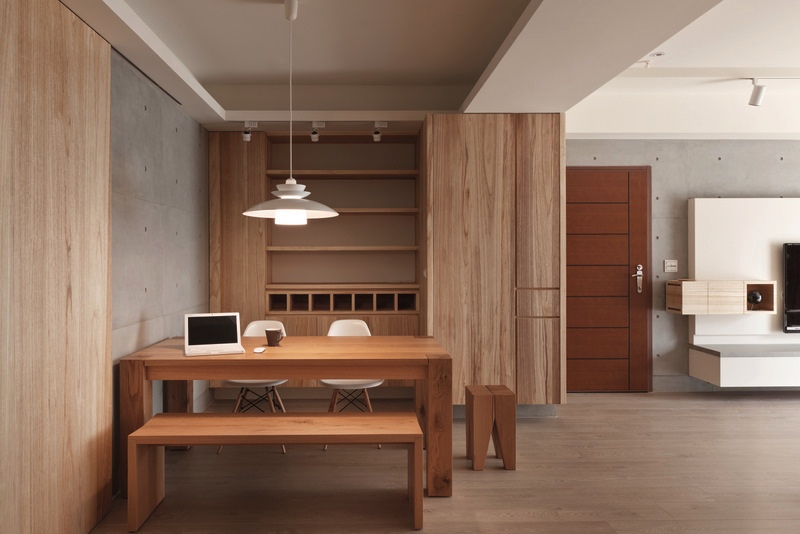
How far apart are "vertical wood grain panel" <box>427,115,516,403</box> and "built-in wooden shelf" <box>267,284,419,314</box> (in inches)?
26.7

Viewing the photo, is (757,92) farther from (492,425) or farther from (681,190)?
(492,425)

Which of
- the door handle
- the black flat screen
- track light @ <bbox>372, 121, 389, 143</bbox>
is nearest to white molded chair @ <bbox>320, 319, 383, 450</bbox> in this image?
track light @ <bbox>372, 121, 389, 143</bbox>

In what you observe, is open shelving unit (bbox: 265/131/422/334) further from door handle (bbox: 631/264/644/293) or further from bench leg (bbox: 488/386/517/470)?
door handle (bbox: 631/264/644/293)

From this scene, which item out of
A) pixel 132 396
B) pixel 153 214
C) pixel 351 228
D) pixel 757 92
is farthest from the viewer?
pixel 351 228

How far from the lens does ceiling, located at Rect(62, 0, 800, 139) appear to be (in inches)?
118

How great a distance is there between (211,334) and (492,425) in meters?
1.84

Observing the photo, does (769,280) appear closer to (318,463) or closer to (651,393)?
(651,393)

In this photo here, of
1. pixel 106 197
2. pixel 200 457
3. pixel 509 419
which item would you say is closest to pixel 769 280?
pixel 509 419

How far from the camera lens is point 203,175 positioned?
5000 mm

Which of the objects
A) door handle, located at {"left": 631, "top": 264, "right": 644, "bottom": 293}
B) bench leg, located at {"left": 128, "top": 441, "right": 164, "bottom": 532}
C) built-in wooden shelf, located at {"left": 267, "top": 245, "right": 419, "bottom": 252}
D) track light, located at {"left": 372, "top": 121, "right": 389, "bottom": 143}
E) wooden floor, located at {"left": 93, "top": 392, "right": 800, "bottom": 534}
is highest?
track light, located at {"left": 372, "top": 121, "right": 389, "bottom": 143}

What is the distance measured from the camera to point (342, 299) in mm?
5492

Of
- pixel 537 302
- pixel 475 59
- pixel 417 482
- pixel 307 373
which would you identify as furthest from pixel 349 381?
pixel 475 59

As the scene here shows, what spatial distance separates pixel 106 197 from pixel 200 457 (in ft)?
6.00

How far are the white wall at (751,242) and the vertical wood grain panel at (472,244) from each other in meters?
2.27
